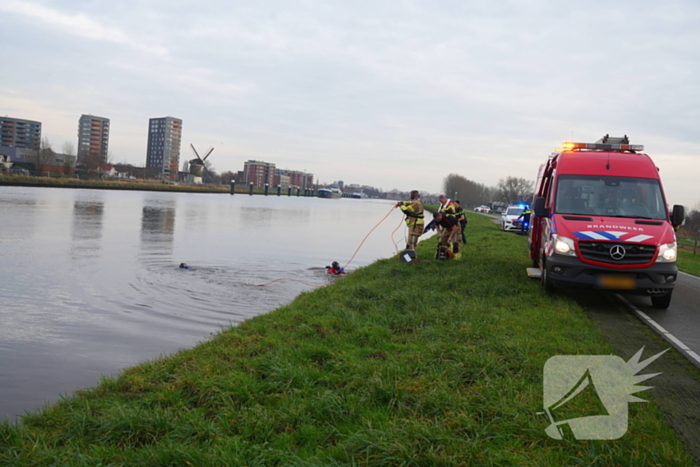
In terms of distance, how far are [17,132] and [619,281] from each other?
21601cm

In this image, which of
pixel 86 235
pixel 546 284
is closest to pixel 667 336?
pixel 546 284

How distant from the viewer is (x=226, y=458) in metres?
3.91

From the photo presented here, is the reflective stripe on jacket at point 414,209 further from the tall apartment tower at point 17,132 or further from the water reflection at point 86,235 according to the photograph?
the tall apartment tower at point 17,132

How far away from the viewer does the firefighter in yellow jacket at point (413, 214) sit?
1570cm

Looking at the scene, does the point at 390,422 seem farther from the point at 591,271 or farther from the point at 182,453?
the point at 591,271

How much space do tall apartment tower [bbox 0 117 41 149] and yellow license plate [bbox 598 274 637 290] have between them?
206521 mm

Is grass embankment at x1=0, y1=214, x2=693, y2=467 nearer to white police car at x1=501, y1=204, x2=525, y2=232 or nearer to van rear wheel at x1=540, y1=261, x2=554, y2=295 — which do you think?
van rear wheel at x1=540, y1=261, x2=554, y2=295

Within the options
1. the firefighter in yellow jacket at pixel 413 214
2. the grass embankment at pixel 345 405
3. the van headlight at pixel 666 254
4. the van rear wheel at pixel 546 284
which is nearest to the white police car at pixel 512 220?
the firefighter in yellow jacket at pixel 413 214

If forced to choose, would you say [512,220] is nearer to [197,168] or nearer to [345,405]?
[345,405]

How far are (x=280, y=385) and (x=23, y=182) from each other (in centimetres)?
8528

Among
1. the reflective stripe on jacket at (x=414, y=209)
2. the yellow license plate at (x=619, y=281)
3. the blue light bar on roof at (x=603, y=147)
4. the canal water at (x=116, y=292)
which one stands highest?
the blue light bar on roof at (x=603, y=147)

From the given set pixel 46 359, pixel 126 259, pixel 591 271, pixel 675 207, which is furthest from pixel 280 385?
pixel 126 259

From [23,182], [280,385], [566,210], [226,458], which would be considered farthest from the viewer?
[23,182]

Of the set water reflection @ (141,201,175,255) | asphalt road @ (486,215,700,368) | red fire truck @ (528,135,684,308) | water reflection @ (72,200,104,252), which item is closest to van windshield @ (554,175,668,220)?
red fire truck @ (528,135,684,308)
